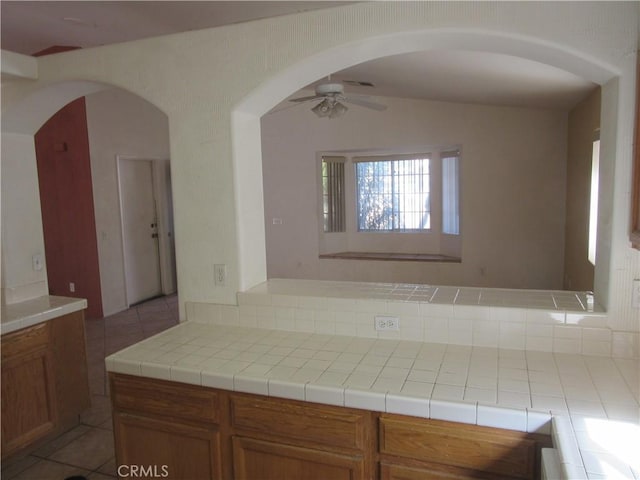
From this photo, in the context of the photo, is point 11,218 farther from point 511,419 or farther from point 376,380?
point 511,419

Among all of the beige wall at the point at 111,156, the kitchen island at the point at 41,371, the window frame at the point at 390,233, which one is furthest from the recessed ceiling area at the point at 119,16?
the window frame at the point at 390,233

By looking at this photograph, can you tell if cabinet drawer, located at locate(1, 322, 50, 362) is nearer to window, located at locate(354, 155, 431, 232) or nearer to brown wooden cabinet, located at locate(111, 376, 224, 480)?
brown wooden cabinet, located at locate(111, 376, 224, 480)

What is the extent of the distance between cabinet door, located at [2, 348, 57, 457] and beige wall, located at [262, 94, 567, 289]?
4369 millimetres

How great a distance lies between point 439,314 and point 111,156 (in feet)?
16.5

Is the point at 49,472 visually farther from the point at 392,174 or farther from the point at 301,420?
the point at 392,174

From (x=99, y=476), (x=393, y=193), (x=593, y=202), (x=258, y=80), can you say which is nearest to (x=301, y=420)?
(x=258, y=80)

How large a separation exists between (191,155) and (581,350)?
194 cm

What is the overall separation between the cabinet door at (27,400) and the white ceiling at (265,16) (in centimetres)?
236

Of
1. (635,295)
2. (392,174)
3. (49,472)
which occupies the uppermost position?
(392,174)

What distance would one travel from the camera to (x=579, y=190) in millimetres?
4473

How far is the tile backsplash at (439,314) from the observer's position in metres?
1.74

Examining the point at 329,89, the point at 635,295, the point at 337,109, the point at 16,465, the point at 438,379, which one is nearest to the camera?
the point at 438,379

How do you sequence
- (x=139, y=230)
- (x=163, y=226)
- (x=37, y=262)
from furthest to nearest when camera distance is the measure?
(x=163, y=226), (x=139, y=230), (x=37, y=262)

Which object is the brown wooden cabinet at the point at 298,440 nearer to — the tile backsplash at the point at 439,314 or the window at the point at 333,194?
the tile backsplash at the point at 439,314
